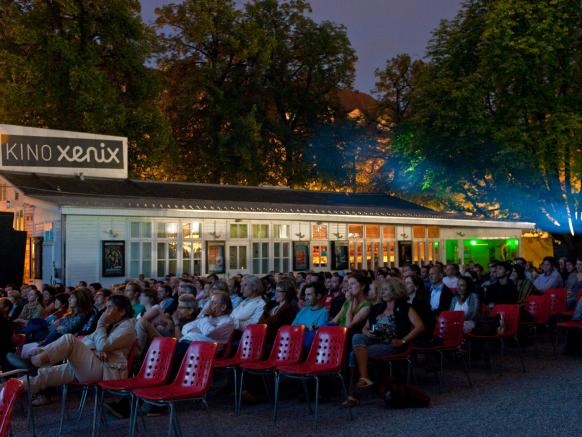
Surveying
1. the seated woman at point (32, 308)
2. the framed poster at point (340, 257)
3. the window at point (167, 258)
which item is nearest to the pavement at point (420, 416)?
the seated woman at point (32, 308)

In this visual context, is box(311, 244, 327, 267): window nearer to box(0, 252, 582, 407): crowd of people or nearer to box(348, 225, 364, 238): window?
box(348, 225, 364, 238): window

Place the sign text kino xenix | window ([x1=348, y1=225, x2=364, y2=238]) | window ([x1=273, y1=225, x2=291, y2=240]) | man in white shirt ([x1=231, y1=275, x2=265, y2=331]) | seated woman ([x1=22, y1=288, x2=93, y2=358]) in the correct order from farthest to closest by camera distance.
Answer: window ([x1=348, y1=225, x2=364, y2=238])
window ([x1=273, y1=225, x2=291, y2=240])
the sign text kino xenix
man in white shirt ([x1=231, y1=275, x2=265, y2=331])
seated woman ([x1=22, y1=288, x2=93, y2=358])

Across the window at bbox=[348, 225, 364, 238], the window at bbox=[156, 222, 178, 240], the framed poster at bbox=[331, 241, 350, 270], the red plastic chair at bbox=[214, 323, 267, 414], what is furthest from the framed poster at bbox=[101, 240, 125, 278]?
the red plastic chair at bbox=[214, 323, 267, 414]

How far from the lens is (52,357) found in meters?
6.77

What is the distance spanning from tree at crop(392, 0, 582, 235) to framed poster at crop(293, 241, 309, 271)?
21.3 ft

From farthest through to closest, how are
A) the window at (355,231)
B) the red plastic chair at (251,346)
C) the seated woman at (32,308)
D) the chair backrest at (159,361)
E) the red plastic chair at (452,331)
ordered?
1. the window at (355,231)
2. the seated woman at (32,308)
3. the red plastic chair at (452,331)
4. the red plastic chair at (251,346)
5. the chair backrest at (159,361)

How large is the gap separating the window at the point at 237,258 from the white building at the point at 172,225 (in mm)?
31

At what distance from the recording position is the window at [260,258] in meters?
24.4

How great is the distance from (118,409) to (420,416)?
300cm

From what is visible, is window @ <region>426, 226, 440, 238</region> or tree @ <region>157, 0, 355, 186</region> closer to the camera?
window @ <region>426, 226, 440, 238</region>

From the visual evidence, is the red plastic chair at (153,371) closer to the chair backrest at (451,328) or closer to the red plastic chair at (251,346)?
the red plastic chair at (251,346)

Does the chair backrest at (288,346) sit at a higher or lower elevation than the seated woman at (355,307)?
lower

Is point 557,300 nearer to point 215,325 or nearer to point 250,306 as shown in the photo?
point 250,306

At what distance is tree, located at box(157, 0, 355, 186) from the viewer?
35.6 m
